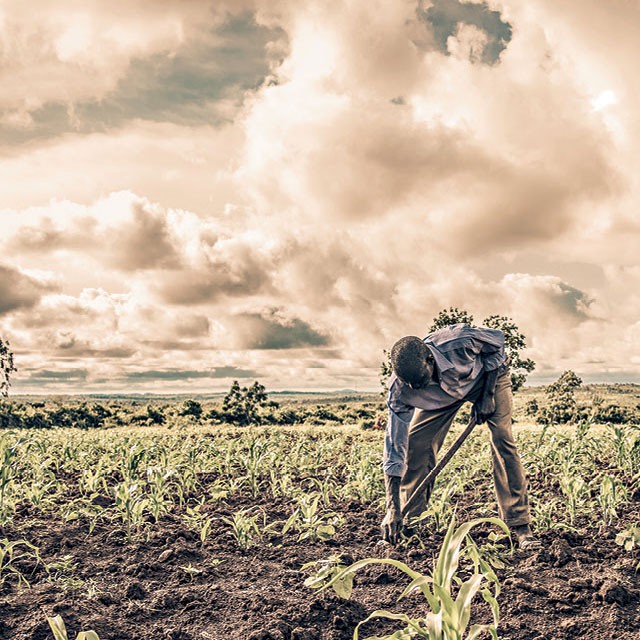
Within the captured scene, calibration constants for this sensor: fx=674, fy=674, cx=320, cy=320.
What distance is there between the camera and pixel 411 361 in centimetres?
438

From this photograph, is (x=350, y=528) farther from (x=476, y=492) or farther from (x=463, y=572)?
(x=476, y=492)

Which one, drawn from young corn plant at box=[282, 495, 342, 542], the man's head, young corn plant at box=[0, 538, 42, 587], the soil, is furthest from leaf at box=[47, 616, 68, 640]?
the man's head

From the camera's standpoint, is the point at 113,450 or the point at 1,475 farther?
the point at 113,450

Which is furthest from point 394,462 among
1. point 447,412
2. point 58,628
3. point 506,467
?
point 58,628

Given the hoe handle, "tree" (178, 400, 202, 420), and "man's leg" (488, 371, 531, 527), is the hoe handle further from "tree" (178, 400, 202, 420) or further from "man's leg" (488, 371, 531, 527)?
"tree" (178, 400, 202, 420)

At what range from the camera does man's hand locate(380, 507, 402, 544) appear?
179 inches

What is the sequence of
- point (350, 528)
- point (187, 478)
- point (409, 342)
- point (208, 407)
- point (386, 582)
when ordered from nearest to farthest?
1. point (386, 582)
2. point (409, 342)
3. point (350, 528)
4. point (187, 478)
5. point (208, 407)

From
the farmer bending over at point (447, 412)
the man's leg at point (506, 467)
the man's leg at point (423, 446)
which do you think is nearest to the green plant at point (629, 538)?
the farmer bending over at point (447, 412)

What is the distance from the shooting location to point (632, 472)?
6742 mm

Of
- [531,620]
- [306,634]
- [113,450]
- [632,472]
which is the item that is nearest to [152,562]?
[306,634]

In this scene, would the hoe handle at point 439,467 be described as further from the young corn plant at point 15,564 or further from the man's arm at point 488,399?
the young corn plant at point 15,564

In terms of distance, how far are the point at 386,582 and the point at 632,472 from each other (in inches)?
148

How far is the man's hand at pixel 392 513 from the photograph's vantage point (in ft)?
14.8

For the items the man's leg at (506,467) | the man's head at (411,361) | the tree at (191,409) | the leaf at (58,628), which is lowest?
the tree at (191,409)
